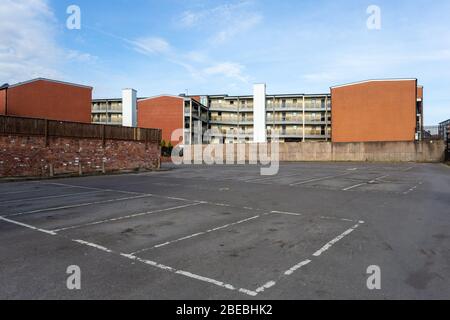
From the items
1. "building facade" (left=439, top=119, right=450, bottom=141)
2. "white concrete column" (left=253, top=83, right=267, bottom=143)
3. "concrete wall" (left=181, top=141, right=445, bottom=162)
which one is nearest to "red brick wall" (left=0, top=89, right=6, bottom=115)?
"concrete wall" (left=181, top=141, right=445, bottom=162)

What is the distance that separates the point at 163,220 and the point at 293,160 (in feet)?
131

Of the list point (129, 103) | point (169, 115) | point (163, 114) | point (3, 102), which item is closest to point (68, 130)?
point (3, 102)

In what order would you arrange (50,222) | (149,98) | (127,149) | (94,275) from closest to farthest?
(94,275) → (50,222) → (127,149) → (149,98)

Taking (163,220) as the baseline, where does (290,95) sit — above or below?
above

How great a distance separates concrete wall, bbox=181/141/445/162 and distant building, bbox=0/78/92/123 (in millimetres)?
20617

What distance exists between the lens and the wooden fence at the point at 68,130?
1944 cm

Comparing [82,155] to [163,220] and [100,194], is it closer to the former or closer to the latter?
[100,194]

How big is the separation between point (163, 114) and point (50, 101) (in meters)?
24.5

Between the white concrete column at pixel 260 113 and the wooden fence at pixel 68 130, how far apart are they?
3330 centimetres

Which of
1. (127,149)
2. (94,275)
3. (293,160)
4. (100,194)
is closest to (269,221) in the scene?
(94,275)

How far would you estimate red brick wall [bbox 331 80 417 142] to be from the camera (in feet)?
150

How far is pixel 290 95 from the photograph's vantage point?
6825cm

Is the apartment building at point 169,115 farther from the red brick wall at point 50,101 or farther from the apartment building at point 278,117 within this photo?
the red brick wall at point 50,101

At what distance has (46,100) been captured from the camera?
37.1 metres
